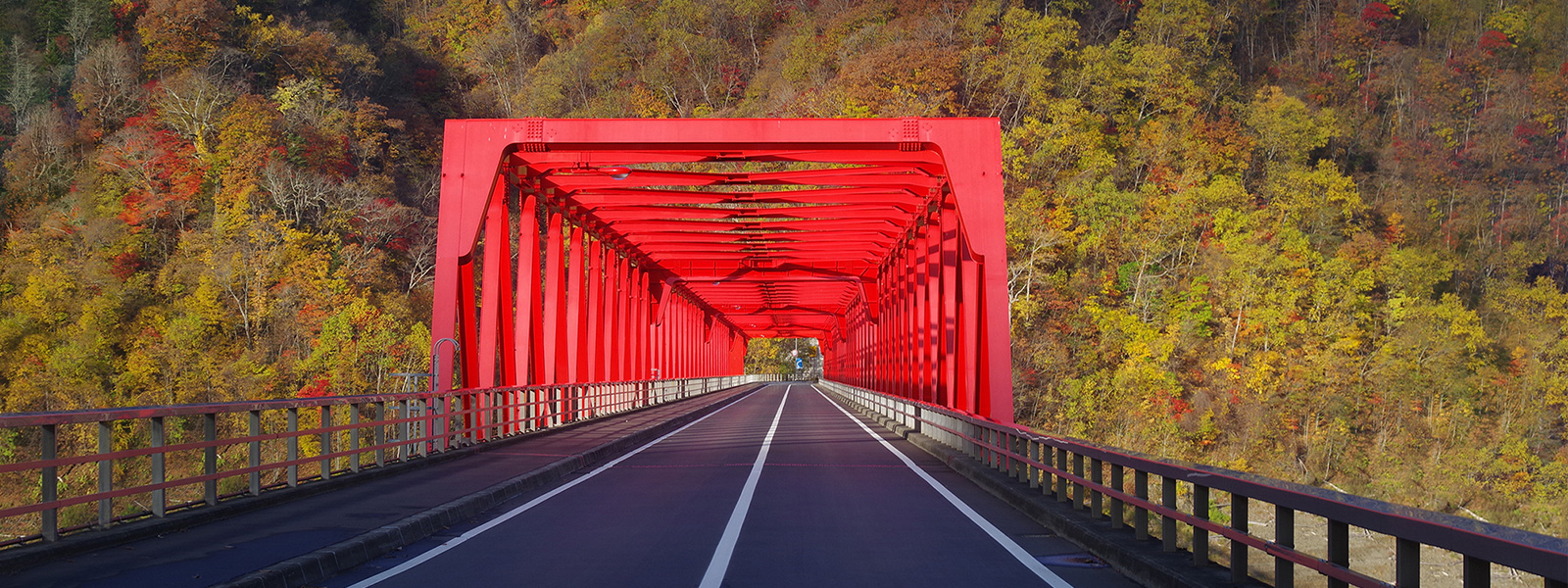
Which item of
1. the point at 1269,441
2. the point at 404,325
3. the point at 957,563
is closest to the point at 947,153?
the point at 957,563

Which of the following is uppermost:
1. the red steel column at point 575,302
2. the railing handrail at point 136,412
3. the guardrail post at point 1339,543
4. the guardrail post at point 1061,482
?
the red steel column at point 575,302

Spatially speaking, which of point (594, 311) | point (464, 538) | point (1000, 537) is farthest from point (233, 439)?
point (594, 311)

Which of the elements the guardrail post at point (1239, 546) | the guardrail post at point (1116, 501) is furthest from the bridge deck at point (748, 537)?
the guardrail post at point (1239, 546)

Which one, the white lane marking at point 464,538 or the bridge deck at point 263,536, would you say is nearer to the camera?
the bridge deck at point 263,536

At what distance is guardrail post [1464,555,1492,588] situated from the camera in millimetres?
4559

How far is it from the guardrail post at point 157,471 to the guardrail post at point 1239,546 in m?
7.81

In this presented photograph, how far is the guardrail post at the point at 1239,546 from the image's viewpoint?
6.89m

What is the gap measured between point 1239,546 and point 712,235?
1384 inches

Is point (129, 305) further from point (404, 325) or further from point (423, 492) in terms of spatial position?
point (423, 492)

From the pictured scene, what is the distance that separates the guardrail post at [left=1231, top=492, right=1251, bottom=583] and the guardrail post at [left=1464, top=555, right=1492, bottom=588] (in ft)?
7.39

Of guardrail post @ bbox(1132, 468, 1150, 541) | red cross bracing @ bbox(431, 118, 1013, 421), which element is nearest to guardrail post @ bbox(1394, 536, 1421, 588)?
guardrail post @ bbox(1132, 468, 1150, 541)

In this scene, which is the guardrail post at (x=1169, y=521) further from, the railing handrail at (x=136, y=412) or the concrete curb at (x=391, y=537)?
the railing handrail at (x=136, y=412)

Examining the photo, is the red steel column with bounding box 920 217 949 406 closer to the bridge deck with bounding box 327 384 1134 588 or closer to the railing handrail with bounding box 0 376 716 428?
the bridge deck with bounding box 327 384 1134 588

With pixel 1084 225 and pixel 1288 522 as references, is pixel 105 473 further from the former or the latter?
pixel 1084 225
